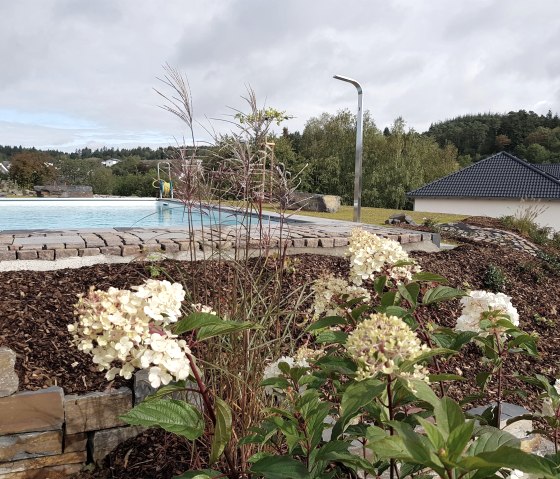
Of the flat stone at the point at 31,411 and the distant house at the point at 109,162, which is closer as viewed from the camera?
the flat stone at the point at 31,411

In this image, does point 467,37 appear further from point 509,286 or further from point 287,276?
point 287,276

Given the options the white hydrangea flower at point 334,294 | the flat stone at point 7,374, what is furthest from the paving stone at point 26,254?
the white hydrangea flower at point 334,294

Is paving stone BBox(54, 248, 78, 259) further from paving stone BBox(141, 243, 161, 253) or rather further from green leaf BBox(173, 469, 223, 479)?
green leaf BBox(173, 469, 223, 479)

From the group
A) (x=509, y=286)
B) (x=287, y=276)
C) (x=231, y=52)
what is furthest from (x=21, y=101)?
(x=509, y=286)

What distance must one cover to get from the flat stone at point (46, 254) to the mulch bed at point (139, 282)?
0.30 metres

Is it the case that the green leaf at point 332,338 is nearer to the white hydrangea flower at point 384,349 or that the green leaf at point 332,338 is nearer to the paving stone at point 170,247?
the white hydrangea flower at point 384,349

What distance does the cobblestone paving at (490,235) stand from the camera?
6148 mm

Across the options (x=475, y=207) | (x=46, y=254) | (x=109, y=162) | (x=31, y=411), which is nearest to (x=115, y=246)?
(x=46, y=254)

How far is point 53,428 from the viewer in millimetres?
1726

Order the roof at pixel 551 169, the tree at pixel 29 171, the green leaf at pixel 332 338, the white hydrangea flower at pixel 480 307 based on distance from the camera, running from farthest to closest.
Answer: the roof at pixel 551 169 < the tree at pixel 29 171 < the white hydrangea flower at pixel 480 307 < the green leaf at pixel 332 338

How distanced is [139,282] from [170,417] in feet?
6.09

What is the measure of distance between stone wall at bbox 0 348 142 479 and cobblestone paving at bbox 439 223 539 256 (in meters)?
5.18

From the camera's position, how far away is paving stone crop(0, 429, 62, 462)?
1.69 m

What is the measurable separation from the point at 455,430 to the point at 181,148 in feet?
5.04
